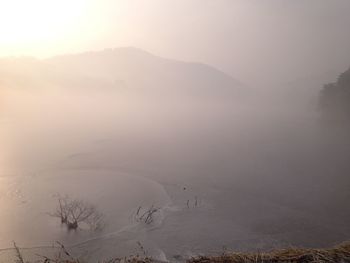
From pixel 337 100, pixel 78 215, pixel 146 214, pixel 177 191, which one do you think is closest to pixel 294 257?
pixel 146 214

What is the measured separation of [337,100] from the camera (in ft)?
216

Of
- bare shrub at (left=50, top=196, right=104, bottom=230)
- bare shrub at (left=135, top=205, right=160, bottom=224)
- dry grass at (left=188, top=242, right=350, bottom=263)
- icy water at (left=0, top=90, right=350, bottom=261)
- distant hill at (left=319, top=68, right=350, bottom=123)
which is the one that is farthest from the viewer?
distant hill at (left=319, top=68, right=350, bottom=123)

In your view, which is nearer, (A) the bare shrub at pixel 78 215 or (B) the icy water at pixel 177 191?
(B) the icy water at pixel 177 191

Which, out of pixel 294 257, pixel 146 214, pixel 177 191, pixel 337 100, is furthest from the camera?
pixel 337 100

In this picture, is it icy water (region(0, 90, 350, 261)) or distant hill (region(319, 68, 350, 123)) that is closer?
icy water (region(0, 90, 350, 261))

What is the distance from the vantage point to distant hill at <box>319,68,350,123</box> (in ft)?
205

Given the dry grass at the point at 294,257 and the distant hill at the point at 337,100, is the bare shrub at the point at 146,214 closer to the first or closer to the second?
the dry grass at the point at 294,257

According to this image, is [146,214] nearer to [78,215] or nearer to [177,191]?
[78,215]

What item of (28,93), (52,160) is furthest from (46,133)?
(28,93)

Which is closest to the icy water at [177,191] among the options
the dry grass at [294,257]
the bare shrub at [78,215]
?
the bare shrub at [78,215]

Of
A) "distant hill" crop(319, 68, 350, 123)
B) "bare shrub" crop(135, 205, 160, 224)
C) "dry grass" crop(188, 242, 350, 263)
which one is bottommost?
"bare shrub" crop(135, 205, 160, 224)

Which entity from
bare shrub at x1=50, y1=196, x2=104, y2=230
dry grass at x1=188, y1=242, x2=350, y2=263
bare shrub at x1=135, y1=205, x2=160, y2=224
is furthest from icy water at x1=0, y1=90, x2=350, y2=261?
dry grass at x1=188, y1=242, x2=350, y2=263

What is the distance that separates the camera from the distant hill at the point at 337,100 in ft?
205

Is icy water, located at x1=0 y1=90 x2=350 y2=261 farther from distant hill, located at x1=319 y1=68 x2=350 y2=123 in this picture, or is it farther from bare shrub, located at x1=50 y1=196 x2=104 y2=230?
Answer: distant hill, located at x1=319 y1=68 x2=350 y2=123
